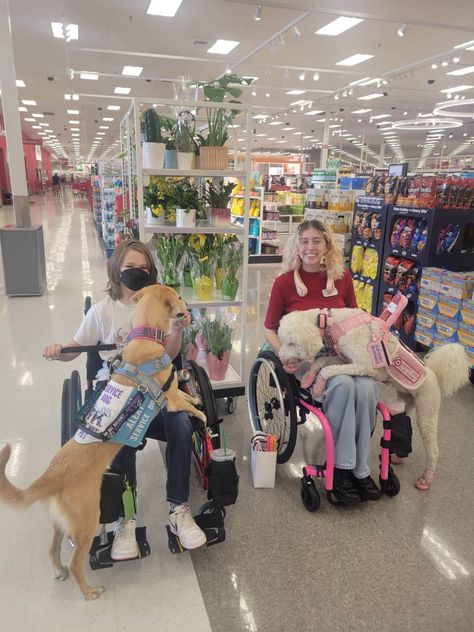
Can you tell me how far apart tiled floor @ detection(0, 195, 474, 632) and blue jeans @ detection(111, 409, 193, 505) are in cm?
30

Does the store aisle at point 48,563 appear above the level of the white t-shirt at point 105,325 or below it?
below

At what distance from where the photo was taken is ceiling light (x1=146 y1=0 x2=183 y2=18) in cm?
662

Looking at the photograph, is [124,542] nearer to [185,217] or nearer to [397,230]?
[185,217]

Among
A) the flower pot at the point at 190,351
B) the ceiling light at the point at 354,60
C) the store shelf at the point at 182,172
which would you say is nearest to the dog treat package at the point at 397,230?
the store shelf at the point at 182,172

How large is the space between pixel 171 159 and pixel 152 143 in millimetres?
173

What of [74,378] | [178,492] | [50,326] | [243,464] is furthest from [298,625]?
[50,326]

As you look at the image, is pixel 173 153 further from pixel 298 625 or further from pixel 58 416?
pixel 298 625

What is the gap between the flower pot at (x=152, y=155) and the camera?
109 inches

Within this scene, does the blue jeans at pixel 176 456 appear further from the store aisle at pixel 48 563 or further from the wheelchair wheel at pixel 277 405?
the wheelchair wheel at pixel 277 405

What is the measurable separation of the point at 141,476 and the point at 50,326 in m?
2.94

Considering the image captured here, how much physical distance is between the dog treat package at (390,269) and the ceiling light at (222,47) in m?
6.14

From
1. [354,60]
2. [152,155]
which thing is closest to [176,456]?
[152,155]

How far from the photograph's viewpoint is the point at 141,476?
2523mm

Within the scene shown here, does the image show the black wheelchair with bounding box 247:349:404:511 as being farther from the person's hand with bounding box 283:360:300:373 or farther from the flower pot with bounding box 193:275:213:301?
the flower pot with bounding box 193:275:213:301
